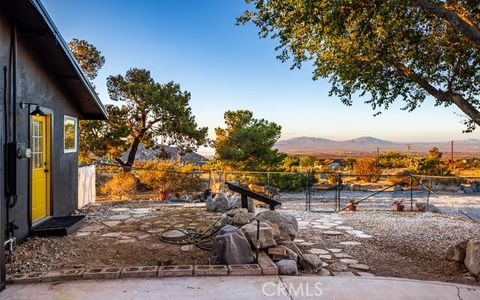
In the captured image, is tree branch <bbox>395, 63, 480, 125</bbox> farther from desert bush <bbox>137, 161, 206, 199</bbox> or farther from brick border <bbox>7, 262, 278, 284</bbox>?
desert bush <bbox>137, 161, 206, 199</bbox>

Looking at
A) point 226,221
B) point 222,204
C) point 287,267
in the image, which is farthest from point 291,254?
point 222,204

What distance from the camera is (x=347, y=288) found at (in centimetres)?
359

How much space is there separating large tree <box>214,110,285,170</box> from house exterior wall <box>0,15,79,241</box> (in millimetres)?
11317

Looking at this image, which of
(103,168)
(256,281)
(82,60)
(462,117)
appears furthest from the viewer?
(82,60)

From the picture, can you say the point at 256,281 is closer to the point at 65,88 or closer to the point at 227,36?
→ the point at 65,88

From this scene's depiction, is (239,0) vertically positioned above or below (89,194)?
above

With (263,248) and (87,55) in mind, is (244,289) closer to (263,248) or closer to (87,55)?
(263,248)

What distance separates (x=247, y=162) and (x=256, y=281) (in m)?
16.1

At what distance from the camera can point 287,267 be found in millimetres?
4160

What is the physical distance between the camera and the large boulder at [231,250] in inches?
169

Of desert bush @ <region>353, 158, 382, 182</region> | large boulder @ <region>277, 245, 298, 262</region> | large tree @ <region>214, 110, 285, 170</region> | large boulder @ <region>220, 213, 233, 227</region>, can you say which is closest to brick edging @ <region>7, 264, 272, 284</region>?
large boulder @ <region>277, 245, 298, 262</region>

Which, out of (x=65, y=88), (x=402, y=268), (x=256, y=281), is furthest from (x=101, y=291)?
(x=65, y=88)

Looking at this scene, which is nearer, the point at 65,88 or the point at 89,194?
the point at 65,88

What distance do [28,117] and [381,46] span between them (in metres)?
6.95
